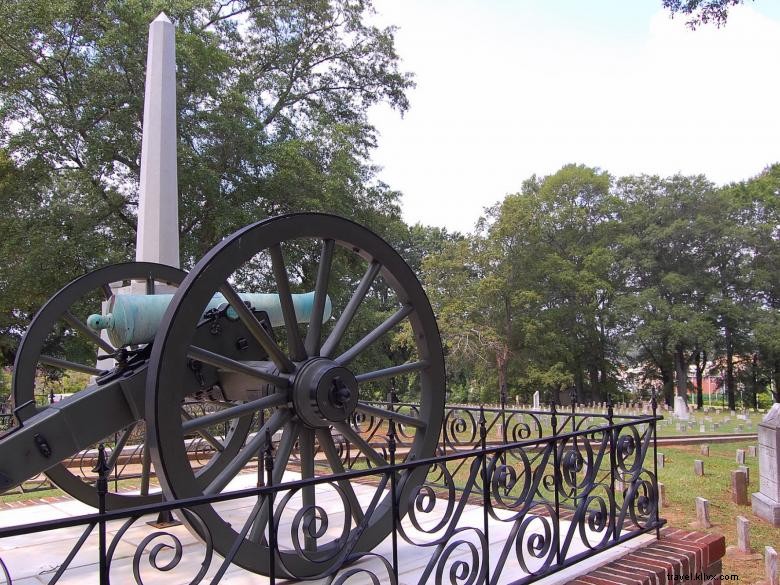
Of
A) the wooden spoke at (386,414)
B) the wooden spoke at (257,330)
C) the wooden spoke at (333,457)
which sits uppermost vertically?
the wooden spoke at (257,330)

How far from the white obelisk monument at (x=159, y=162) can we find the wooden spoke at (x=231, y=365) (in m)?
5.23

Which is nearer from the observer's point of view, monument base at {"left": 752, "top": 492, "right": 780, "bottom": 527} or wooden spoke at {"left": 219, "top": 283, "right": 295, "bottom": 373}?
wooden spoke at {"left": 219, "top": 283, "right": 295, "bottom": 373}

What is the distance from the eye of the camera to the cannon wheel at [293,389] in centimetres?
291

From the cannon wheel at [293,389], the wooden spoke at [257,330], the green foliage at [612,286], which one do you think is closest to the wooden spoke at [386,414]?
the cannon wheel at [293,389]

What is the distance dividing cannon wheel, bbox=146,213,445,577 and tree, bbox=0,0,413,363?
13.2 m

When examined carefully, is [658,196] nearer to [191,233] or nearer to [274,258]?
[191,233]

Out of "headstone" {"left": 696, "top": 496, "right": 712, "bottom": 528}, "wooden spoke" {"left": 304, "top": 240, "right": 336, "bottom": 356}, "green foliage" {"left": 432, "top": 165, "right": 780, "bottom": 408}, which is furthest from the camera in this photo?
"green foliage" {"left": 432, "top": 165, "right": 780, "bottom": 408}

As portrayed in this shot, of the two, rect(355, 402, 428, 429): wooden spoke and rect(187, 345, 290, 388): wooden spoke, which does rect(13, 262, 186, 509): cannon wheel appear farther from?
rect(355, 402, 428, 429): wooden spoke

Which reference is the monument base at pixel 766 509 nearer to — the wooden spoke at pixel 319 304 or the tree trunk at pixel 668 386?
the wooden spoke at pixel 319 304

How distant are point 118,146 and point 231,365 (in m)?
14.9

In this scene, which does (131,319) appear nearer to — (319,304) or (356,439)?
(319,304)

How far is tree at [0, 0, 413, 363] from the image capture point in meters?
15.9

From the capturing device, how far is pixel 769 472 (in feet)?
27.9

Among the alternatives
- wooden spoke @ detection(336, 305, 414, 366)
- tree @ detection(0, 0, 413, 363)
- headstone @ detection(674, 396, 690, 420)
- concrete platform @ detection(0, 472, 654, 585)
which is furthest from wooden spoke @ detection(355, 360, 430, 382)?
headstone @ detection(674, 396, 690, 420)
